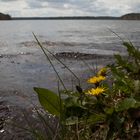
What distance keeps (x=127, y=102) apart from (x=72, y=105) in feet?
1.68

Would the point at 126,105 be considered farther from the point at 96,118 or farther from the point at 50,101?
the point at 50,101

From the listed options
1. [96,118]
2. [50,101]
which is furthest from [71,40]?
[96,118]

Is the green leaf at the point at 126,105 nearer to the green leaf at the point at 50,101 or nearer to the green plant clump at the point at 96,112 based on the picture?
the green plant clump at the point at 96,112

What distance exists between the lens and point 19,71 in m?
9.94

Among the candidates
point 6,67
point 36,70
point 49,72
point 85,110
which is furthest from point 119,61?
point 6,67

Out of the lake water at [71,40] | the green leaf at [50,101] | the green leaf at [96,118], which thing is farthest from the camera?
the lake water at [71,40]

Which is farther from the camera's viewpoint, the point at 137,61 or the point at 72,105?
the point at 137,61

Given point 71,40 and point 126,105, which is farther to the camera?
point 71,40

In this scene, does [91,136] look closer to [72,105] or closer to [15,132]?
[72,105]

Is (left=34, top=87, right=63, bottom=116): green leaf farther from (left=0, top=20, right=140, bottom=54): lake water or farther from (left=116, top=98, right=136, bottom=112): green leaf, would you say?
(left=0, top=20, right=140, bottom=54): lake water

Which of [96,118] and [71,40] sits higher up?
[96,118]

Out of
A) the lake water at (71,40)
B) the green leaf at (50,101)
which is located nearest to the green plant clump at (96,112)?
the green leaf at (50,101)

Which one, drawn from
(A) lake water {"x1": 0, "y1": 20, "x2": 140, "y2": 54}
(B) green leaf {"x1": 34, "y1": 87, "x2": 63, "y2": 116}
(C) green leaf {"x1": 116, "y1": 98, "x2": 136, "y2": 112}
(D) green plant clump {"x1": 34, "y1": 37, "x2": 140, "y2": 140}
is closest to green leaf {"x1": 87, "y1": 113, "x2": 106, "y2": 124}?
(D) green plant clump {"x1": 34, "y1": 37, "x2": 140, "y2": 140}

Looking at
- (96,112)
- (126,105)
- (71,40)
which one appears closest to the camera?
(126,105)
